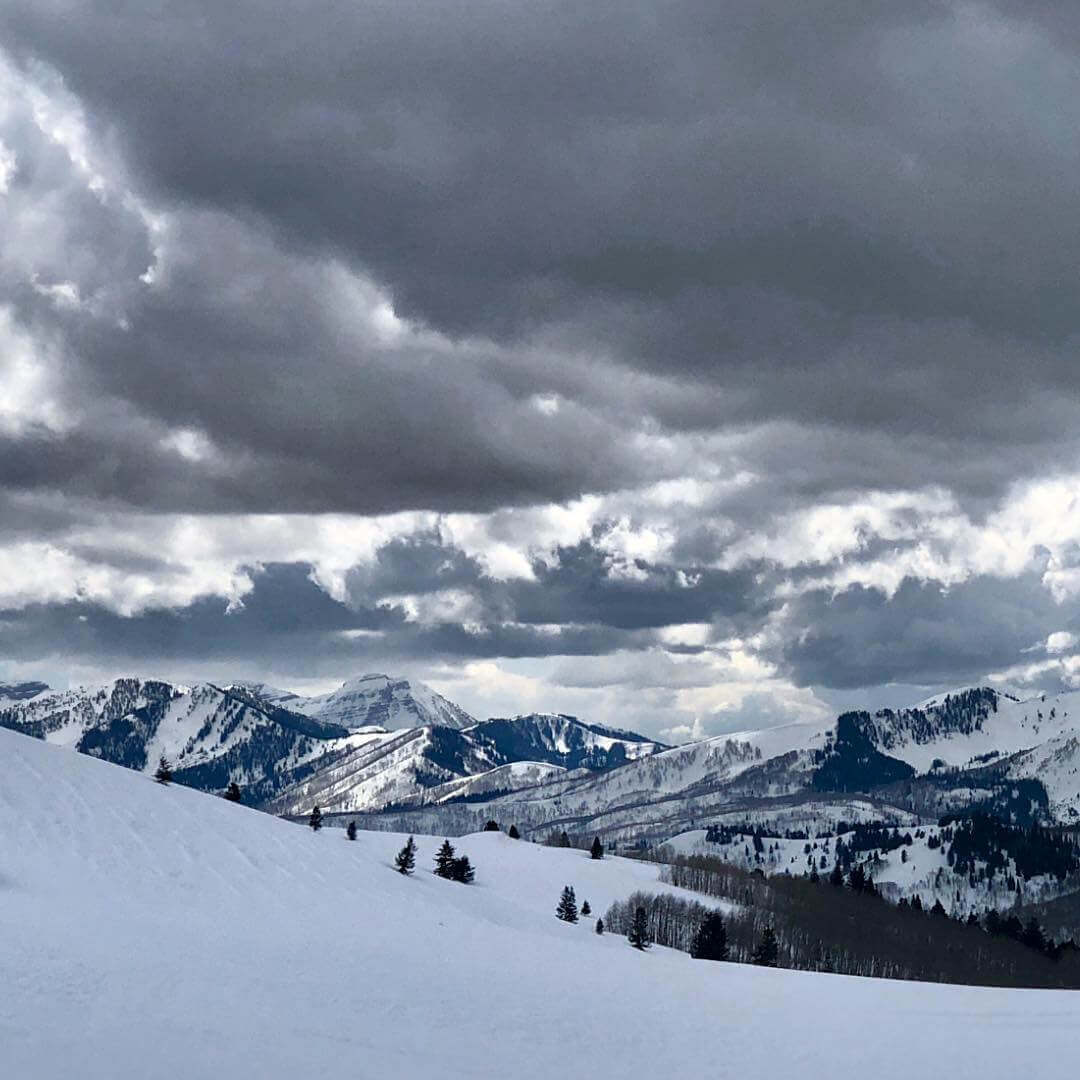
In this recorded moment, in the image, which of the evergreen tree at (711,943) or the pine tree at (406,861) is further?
the evergreen tree at (711,943)

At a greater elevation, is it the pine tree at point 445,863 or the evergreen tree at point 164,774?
the evergreen tree at point 164,774

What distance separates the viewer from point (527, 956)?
8869 centimetres

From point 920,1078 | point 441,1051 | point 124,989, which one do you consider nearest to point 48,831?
point 124,989

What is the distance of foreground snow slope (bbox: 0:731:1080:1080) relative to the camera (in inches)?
1826

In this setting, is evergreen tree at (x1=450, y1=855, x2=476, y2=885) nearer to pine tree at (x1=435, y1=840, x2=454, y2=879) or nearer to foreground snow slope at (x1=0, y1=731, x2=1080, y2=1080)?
pine tree at (x1=435, y1=840, x2=454, y2=879)

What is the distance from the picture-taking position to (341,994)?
59.1 metres

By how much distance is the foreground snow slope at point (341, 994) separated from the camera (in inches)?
1826

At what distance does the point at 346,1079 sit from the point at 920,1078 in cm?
2663

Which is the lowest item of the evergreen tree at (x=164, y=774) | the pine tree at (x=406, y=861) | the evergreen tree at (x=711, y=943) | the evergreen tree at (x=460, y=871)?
the evergreen tree at (x=711, y=943)

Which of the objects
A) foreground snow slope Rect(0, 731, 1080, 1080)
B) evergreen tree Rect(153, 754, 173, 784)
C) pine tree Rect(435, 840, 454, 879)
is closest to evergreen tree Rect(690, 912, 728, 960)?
pine tree Rect(435, 840, 454, 879)

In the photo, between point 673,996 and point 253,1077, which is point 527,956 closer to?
point 673,996

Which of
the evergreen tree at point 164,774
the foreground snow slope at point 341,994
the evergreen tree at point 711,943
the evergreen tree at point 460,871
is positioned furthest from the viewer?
the evergreen tree at point 711,943

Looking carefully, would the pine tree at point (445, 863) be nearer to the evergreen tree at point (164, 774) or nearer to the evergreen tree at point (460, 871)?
the evergreen tree at point (460, 871)

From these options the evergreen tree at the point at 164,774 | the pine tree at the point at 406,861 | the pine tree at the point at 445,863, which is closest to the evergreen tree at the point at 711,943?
the pine tree at the point at 445,863
